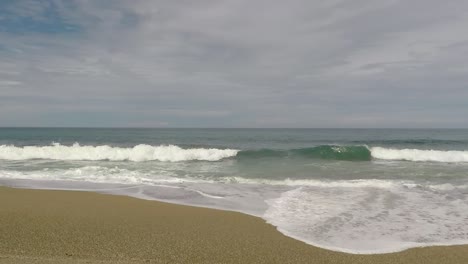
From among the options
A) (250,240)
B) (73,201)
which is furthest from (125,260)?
(73,201)

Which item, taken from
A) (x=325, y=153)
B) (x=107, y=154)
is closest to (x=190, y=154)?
(x=107, y=154)

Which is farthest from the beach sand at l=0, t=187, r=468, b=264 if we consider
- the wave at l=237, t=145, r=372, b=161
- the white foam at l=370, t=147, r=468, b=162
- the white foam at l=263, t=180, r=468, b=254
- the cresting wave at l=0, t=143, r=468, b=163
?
the white foam at l=370, t=147, r=468, b=162

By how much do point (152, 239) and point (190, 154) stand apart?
55.1 ft

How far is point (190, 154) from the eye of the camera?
21891 mm

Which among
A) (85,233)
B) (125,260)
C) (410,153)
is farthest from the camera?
(410,153)

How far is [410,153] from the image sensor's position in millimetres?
23422

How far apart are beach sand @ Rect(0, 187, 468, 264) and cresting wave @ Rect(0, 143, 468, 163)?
13765mm

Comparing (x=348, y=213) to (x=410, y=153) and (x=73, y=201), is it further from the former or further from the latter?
(x=410, y=153)

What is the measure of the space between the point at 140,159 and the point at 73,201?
42.5 ft

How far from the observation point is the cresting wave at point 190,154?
21109mm

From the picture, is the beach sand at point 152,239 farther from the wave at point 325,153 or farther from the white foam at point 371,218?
the wave at point 325,153

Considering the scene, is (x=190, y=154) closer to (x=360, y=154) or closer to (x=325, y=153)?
(x=325, y=153)

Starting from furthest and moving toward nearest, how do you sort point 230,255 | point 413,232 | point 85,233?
point 413,232 < point 85,233 < point 230,255

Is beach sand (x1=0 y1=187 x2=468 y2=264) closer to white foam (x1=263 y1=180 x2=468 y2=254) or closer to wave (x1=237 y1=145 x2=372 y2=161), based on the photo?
white foam (x1=263 y1=180 x2=468 y2=254)
